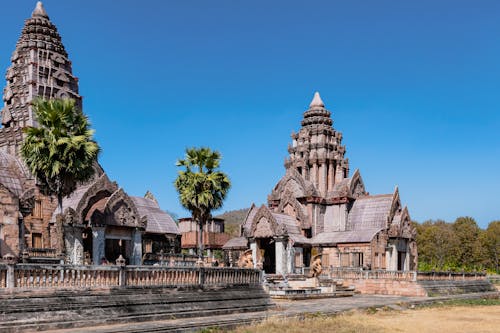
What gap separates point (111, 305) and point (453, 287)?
3371 centimetres

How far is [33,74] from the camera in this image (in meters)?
49.1

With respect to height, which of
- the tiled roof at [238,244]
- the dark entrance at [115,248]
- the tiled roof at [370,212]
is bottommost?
the tiled roof at [238,244]

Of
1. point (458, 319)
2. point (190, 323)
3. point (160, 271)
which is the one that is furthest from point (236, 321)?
point (458, 319)

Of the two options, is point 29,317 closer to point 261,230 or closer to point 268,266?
point 261,230

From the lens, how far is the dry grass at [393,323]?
21.2m

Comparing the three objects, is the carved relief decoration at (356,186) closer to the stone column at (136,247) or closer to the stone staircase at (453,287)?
the stone staircase at (453,287)

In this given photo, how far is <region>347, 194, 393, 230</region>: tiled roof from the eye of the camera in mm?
53438

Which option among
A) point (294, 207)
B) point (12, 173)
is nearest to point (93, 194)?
point (12, 173)

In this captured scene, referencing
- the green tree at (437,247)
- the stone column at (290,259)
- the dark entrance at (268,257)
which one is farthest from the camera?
the green tree at (437,247)

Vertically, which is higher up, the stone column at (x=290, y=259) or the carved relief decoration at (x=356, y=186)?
the carved relief decoration at (x=356, y=186)

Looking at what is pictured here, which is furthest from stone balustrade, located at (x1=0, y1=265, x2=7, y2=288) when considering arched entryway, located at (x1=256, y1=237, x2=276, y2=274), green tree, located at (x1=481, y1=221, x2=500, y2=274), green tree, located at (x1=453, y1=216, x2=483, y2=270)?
green tree, located at (x1=481, y1=221, x2=500, y2=274)

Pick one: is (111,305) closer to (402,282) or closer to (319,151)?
(402,282)

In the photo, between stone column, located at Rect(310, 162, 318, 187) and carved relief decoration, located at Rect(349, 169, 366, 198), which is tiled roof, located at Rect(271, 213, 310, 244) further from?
carved relief decoration, located at Rect(349, 169, 366, 198)

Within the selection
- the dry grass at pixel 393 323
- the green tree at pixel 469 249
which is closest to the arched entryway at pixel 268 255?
the dry grass at pixel 393 323
